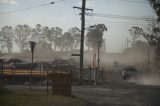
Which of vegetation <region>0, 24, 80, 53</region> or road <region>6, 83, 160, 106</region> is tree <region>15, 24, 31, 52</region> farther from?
road <region>6, 83, 160, 106</region>

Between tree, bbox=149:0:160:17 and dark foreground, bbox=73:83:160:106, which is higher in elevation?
tree, bbox=149:0:160:17

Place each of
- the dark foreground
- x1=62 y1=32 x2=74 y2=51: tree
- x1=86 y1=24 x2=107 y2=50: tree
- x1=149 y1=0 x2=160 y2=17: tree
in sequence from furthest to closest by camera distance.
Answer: x1=62 y1=32 x2=74 y2=51: tree → x1=86 y1=24 x2=107 y2=50: tree → x1=149 y1=0 x2=160 y2=17: tree → the dark foreground

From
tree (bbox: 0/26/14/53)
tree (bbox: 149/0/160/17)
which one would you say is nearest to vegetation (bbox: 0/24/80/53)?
tree (bbox: 0/26/14/53)

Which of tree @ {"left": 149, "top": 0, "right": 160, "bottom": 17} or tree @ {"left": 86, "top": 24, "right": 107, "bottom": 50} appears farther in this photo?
tree @ {"left": 86, "top": 24, "right": 107, "bottom": 50}

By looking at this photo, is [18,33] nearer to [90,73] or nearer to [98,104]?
[90,73]

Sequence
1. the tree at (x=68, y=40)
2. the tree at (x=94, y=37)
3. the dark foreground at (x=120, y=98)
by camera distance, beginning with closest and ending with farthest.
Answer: the dark foreground at (x=120, y=98), the tree at (x=94, y=37), the tree at (x=68, y=40)

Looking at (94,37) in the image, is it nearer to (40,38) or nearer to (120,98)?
(40,38)

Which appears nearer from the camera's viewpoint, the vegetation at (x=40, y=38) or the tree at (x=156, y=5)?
the tree at (x=156, y=5)

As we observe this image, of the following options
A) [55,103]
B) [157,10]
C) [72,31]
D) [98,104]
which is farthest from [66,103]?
[72,31]

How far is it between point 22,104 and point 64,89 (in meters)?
5.27

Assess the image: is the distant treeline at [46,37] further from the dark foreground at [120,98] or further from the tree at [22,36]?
the dark foreground at [120,98]

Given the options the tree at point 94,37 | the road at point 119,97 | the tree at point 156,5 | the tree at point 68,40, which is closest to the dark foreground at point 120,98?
the road at point 119,97

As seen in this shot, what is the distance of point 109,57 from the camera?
140 m

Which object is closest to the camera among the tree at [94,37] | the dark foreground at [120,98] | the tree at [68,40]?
the dark foreground at [120,98]
